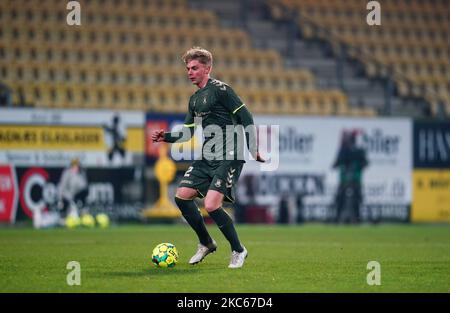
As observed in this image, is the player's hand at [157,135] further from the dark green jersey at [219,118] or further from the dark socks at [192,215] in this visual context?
the dark socks at [192,215]

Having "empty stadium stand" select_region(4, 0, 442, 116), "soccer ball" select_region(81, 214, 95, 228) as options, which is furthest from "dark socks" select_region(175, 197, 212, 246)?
"empty stadium stand" select_region(4, 0, 442, 116)

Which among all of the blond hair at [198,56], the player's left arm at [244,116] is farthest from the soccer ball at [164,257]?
the blond hair at [198,56]

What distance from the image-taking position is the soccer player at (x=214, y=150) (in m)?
11.0

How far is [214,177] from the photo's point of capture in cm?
1101

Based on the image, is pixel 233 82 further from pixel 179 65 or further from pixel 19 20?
pixel 19 20

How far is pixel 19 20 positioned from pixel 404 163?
11381 mm

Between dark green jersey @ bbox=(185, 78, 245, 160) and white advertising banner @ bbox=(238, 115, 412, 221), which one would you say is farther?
white advertising banner @ bbox=(238, 115, 412, 221)

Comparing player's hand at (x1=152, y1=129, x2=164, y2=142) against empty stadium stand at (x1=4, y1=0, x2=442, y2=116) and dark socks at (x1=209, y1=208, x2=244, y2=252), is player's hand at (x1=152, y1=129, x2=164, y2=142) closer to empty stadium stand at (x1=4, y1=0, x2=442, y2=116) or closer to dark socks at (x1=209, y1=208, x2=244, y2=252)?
dark socks at (x1=209, y1=208, x2=244, y2=252)

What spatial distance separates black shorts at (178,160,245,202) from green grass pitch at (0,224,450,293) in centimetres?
91

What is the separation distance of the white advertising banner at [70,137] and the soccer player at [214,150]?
480 inches

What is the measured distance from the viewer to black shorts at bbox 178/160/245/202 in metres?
11.0

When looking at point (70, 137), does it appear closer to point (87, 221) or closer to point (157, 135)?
point (87, 221)

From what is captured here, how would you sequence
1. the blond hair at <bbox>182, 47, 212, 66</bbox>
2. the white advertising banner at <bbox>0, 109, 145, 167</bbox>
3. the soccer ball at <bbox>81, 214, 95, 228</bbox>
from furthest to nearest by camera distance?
the soccer ball at <bbox>81, 214, 95, 228</bbox> → the white advertising banner at <bbox>0, 109, 145, 167</bbox> → the blond hair at <bbox>182, 47, 212, 66</bbox>

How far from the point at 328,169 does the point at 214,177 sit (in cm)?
1528
